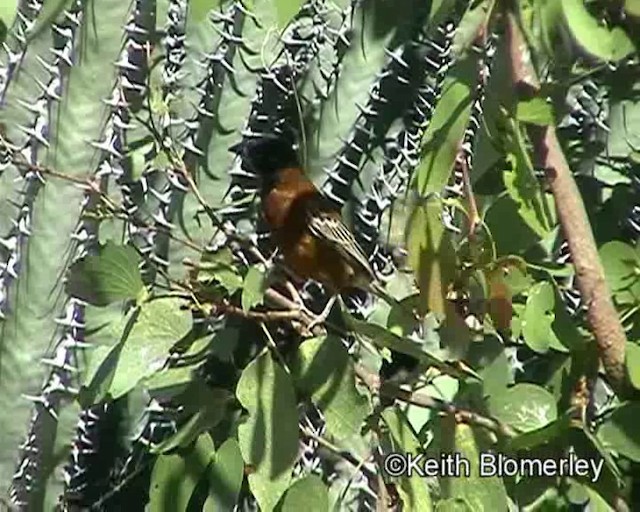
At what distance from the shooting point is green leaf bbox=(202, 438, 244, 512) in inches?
54.8

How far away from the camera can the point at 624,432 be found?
1396 millimetres

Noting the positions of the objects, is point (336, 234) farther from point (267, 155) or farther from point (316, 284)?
point (267, 155)

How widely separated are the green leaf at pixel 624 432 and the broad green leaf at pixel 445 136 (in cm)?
37

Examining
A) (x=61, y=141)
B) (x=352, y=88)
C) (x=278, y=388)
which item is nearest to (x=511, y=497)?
(x=278, y=388)

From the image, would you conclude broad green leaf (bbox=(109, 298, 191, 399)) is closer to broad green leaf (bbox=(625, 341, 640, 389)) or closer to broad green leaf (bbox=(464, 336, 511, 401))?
broad green leaf (bbox=(464, 336, 511, 401))

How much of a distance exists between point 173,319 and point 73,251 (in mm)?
425

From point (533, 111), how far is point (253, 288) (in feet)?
1.17

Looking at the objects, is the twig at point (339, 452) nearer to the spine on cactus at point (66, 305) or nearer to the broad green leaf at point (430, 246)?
the broad green leaf at point (430, 246)

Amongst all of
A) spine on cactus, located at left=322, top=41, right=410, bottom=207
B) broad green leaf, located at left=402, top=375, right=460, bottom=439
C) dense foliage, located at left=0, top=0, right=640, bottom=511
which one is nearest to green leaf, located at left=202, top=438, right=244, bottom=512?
dense foliage, located at left=0, top=0, right=640, bottom=511

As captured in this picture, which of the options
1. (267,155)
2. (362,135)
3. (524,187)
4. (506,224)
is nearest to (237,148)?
(267,155)

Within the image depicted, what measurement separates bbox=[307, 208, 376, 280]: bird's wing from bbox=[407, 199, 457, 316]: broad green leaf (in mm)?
399

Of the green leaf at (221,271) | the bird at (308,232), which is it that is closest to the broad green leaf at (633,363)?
the bird at (308,232)

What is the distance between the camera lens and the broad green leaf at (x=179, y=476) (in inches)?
56.6

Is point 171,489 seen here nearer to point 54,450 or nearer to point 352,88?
point 54,450
